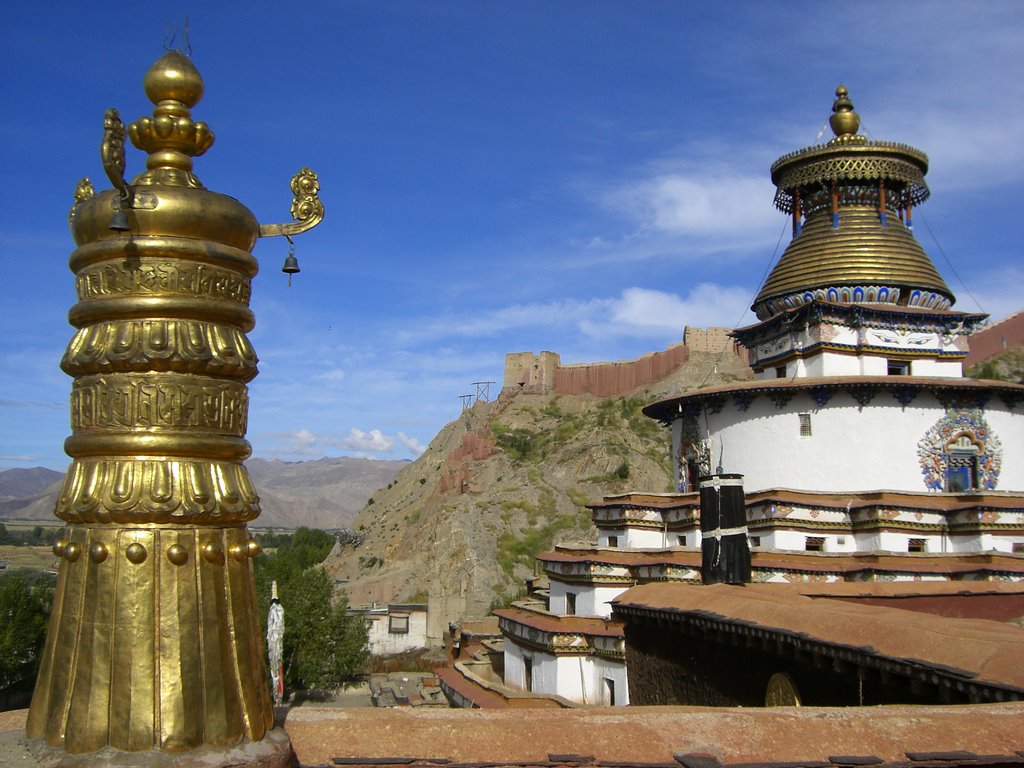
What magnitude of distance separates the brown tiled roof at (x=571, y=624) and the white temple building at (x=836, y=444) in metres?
0.04

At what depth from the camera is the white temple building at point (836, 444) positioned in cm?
1792

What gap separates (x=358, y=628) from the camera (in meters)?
33.6

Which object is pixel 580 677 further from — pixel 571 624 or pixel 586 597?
pixel 586 597

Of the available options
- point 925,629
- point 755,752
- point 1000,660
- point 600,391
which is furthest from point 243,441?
point 600,391

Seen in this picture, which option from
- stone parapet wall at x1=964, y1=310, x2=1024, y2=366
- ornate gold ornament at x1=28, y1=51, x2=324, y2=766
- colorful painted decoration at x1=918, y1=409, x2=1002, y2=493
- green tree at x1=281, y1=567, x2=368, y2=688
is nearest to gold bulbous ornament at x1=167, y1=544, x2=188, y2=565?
ornate gold ornament at x1=28, y1=51, x2=324, y2=766

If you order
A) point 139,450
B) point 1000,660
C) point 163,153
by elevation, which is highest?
point 163,153

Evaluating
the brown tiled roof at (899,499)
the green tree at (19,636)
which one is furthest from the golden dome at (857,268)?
the green tree at (19,636)

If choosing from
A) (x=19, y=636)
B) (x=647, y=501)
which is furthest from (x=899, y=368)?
(x=19, y=636)

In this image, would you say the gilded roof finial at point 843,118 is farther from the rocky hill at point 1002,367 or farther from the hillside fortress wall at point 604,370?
the hillside fortress wall at point 604,370

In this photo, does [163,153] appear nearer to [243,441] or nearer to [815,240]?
[243,441]

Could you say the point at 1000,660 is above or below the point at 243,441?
below

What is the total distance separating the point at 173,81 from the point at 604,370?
72.6 m

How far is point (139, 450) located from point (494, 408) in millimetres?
74503

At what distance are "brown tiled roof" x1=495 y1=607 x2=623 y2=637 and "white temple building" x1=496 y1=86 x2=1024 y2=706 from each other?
0.04 m
